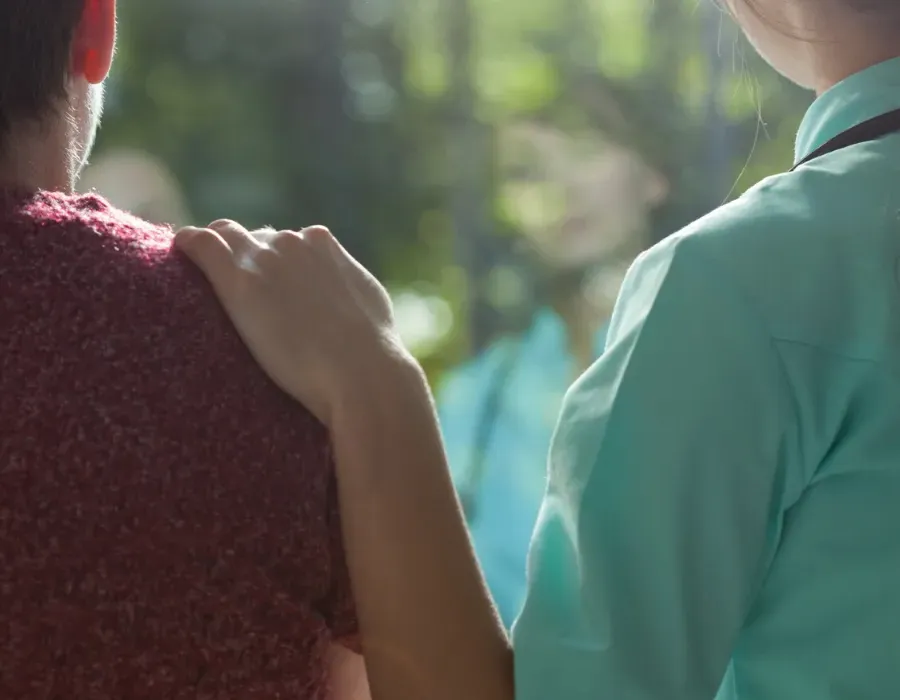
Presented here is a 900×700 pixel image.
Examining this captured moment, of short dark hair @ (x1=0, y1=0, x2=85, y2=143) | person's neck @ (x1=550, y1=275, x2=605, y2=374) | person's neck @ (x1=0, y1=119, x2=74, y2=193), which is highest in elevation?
short dark hair @ (x1=0, y1=0, x2=85, y2=143)

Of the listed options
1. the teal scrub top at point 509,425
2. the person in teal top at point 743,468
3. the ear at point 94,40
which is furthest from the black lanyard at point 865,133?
the teal scrub top at point 509,425

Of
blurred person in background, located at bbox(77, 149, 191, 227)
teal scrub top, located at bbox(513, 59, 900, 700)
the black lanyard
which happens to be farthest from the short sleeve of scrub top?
blurred person in background, located at bbox(77, 149, 191, 227)

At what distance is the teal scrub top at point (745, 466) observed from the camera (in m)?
0.49

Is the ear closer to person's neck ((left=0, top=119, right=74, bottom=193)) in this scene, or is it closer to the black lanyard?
person's neck ((left=0, top=119, right=74, bottom=193))

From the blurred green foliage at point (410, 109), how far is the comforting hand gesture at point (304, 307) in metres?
0.90

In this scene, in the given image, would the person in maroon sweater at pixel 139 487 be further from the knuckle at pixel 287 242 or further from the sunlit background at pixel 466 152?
the sunlit background at pixel 466 152

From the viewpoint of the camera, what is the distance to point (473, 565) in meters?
Result: 0.59

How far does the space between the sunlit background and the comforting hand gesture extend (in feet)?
2.88

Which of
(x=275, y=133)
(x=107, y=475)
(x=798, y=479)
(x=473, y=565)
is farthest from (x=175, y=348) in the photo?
(x=275, y=133)

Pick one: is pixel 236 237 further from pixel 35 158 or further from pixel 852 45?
pixel 852 45

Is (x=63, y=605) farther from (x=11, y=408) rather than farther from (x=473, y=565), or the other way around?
(x=473, y=565)

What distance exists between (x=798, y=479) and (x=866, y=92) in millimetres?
195

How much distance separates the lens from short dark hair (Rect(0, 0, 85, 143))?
0.58 m

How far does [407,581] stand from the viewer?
22.5 inches
